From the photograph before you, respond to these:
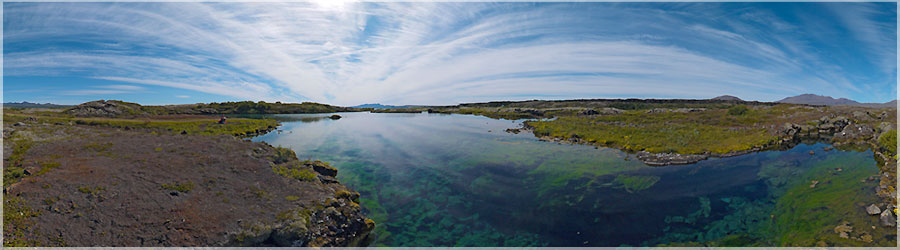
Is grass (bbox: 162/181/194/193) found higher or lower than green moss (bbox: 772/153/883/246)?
higher

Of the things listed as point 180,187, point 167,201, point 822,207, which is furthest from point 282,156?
point 822,207

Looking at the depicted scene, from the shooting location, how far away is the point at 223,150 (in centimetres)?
1952

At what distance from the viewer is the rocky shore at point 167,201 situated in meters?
8.77

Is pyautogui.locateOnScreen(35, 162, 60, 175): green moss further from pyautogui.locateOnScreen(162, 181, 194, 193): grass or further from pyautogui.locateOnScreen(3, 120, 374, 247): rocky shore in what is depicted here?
pyautogui.locateOnScreen(162, 181, 194, 193): grass

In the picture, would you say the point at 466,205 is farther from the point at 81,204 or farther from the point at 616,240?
the point at 81,204

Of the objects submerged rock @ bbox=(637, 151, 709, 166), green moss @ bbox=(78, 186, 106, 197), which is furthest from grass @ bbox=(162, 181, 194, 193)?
submerged rock @ bbox=(637, 151, 709, 166)

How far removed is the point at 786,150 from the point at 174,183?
46.5 m

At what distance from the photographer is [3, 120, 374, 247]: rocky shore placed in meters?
8.77

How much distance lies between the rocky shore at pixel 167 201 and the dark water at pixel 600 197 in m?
2.62

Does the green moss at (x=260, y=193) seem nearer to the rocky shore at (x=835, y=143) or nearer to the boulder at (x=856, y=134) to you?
the rocky shore at (x=835, y=143)

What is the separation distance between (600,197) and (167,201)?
19301mm

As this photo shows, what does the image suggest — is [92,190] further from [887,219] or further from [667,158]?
[667,158]

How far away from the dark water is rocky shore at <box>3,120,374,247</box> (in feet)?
8.58

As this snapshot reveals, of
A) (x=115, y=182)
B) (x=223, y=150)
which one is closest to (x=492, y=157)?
(x=223, y=150)
